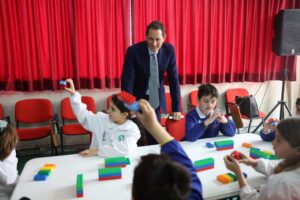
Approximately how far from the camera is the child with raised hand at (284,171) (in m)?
1.21

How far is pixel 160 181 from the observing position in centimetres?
81

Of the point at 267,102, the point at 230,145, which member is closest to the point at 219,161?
the point at 230,145

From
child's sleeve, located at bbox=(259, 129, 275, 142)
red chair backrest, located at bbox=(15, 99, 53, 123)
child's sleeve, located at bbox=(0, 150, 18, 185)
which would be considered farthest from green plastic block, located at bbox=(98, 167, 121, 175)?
red chair backrest, located at bbox=(15, 99, 53, 123)

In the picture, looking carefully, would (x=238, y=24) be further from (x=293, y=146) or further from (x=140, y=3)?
(x=293, y=146)

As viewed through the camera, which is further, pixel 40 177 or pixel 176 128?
pixel 176 128

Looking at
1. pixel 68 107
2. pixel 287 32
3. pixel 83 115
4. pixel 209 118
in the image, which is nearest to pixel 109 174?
pixel 83 115

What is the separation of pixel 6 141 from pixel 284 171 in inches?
64.3

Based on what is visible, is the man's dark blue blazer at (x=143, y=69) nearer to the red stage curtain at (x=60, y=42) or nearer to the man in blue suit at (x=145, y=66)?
the man in blue suit at (x=145, y=66)

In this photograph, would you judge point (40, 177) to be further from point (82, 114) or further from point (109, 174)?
point (82, 114)

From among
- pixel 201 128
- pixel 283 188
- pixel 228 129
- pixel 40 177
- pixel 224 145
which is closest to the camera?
pixel 283 188

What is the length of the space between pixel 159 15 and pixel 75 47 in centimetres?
132

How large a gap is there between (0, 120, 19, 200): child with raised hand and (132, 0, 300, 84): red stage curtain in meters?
2.57

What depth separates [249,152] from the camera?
77.0 inches

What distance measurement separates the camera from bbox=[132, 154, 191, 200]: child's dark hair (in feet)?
2.62
